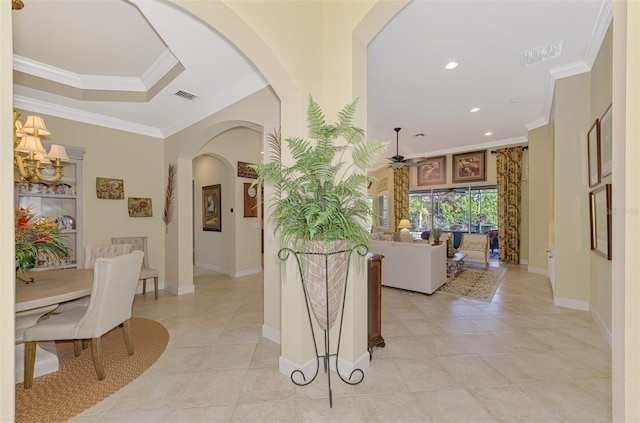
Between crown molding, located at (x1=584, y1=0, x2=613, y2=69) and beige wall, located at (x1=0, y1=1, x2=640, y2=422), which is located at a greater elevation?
crown molding, located at (x1=584, y1=0, x2=613, y2=69)

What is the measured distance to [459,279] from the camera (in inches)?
207

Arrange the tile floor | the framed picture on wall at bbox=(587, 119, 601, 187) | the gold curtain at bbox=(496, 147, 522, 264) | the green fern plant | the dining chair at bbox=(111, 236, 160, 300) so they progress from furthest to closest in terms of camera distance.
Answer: the gold curtain at bbox=(496, 147, 522, 264) → the dining chair at bbox=(111, 236, 160, 300) → the framed picture on wall at bbox=(587, 119, 601, 187) → the tile floor → the green fern plant

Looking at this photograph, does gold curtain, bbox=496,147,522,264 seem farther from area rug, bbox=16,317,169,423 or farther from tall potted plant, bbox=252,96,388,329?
area rug, bbox=16,317,169,423

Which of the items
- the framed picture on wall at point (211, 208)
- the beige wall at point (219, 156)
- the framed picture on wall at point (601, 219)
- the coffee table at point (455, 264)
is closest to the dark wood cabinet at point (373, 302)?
the beige wall at point (219, 156)

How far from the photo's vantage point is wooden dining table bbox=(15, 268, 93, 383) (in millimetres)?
1902

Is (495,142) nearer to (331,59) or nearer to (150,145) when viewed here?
(331,59)

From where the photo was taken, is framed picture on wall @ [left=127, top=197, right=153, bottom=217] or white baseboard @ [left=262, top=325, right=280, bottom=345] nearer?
white baseboard @ [left=262, top=325, right=280, bottom=345]

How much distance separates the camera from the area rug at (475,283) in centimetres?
430

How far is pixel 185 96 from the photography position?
11.9 feet

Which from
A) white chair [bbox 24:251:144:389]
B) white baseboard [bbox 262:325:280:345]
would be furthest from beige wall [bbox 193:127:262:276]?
white chair [bbox 24:251:144:389]

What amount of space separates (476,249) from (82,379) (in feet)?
23.6

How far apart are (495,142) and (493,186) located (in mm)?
1275

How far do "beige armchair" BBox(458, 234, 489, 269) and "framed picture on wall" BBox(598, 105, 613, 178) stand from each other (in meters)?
3.65

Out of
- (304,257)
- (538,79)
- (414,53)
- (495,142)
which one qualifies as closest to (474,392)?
(304,257)
